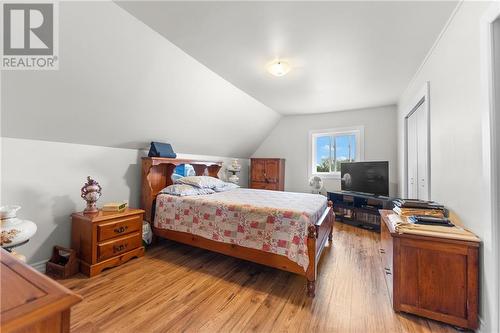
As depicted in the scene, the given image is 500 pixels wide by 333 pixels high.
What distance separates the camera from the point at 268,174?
5.46 m

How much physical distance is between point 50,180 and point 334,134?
205 inches

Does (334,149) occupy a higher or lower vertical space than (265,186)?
Answer: higher

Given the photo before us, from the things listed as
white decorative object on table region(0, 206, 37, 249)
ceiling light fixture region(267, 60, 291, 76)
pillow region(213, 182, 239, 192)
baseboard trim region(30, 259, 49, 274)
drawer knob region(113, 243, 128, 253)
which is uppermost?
ceiling light fixture region(267, 60, 291, 76)

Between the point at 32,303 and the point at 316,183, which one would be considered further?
the point at 316,183

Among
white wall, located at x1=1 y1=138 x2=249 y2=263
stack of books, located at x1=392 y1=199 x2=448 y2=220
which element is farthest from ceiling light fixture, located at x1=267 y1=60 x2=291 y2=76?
white wall, located at x1=1 y1=138 x2=249 y2=263

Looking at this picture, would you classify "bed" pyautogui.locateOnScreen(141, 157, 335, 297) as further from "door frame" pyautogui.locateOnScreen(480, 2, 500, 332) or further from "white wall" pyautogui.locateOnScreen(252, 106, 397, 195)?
"white wall" pyautogui.locateOnScreen(252, 106, 397, 195)

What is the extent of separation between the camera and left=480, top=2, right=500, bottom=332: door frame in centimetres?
132

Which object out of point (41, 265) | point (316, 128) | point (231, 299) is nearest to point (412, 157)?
point (316, 128)

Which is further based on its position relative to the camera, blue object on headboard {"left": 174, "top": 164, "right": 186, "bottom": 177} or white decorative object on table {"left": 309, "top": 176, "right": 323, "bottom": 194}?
white decorative object on table {"left": 309, "top": 176, "right": 323, "bottom": 194}

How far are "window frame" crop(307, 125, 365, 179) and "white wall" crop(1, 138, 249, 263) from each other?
423 cm

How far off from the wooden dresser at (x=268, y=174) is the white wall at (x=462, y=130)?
10.8 ft

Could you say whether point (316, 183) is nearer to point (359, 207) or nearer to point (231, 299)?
point (359, 207)

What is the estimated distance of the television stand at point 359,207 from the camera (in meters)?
3.86

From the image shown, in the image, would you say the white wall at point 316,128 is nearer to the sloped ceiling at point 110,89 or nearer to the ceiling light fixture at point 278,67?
the sloped ceiling at point 110,89
